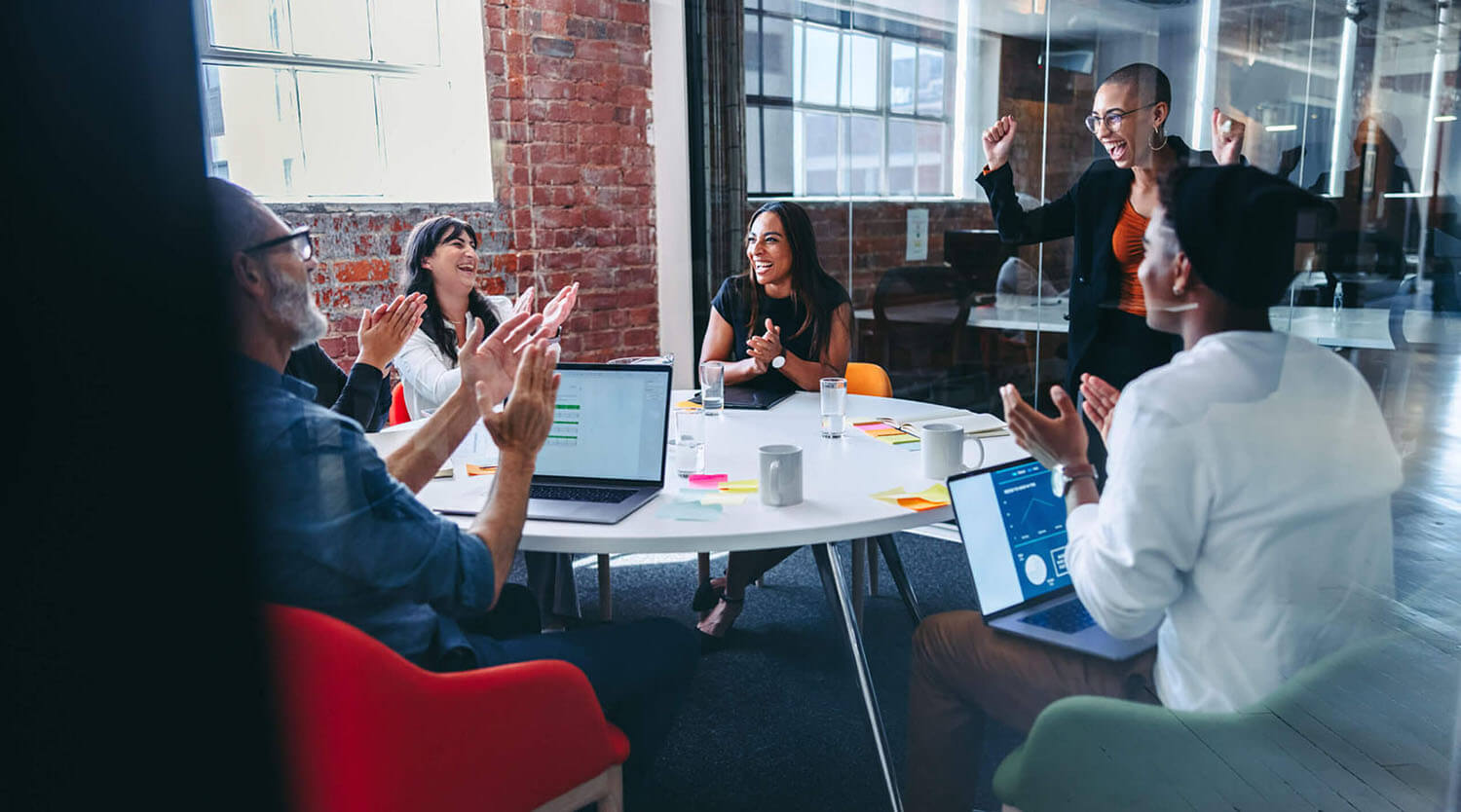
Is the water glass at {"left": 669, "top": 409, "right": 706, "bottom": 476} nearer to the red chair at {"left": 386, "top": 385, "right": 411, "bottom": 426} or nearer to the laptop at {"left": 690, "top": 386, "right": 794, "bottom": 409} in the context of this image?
the laptop at {"left": 690, "top": 386, "right": 794, "bottom": 409}

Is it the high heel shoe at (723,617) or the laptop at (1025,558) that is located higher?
the laptop at (1025,558)

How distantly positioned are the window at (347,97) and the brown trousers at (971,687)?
1.07 meters

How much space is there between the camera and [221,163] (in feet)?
3.10

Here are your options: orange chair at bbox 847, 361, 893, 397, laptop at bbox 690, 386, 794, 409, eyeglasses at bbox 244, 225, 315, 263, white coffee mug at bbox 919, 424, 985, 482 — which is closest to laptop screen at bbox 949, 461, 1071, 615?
white coffee mug at bbox 919, 424, 985, 482

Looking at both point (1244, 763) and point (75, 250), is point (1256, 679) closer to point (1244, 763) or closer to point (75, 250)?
point (1244, 763)

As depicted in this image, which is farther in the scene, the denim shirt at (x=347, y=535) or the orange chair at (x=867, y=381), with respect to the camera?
the orange chair at (x=867, y=381)

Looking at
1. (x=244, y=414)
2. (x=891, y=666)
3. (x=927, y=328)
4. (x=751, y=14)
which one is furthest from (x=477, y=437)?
(x=751, y=14)

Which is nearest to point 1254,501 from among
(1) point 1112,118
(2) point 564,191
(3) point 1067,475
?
(3) point 1067,475

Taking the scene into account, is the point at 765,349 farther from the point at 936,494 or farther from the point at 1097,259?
the point at 1097,259

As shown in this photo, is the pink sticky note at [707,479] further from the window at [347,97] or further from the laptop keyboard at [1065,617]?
the window at [347,97]

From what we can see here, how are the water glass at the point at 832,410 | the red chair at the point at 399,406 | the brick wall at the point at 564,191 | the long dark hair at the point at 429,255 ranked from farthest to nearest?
1. the brick wall at the point at 564,191
2. the long dark hair at the point at 429,255
3. the red chair at the point at 399,406
4. the water glass at the point at 832,410

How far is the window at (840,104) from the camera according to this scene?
128 inches

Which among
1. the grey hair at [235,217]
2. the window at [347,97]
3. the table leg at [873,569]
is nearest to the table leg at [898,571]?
the table leg at [873,569]

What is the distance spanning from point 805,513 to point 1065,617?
56cm
